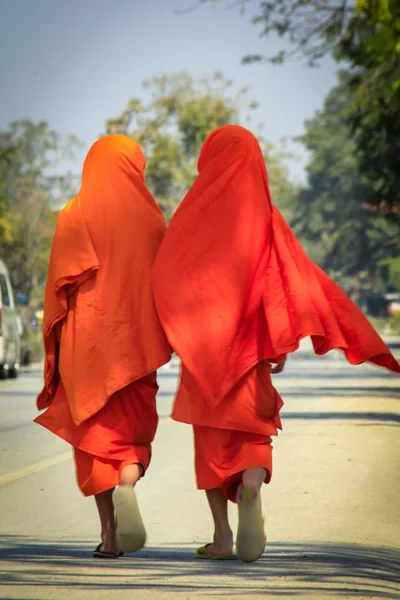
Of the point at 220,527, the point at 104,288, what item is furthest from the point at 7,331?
the point at 220,527

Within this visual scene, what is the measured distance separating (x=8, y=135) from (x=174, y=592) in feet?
251

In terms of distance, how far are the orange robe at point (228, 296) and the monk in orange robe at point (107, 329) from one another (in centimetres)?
16

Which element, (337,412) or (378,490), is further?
(337,412)

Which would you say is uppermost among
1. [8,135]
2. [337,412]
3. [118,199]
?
[8,135]

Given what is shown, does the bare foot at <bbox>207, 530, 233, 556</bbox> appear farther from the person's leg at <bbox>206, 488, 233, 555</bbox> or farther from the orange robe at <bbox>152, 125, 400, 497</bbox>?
the orange robe at <bbox>152, 125, 400, 497</bbox>

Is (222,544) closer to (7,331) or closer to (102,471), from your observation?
(102,471)

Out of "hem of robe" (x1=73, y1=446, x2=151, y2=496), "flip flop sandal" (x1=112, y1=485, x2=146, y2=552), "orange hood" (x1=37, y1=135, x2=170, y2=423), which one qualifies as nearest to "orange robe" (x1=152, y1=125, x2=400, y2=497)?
"orange hood" (x1=37, y1=135, x2=170, y2=423)

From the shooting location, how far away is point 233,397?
6.29 metres

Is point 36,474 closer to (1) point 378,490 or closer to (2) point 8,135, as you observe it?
(1) point 378,490

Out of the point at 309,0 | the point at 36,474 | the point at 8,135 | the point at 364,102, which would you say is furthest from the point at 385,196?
the point at 8,135

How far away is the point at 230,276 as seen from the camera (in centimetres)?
632

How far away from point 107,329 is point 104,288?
7.5 inches

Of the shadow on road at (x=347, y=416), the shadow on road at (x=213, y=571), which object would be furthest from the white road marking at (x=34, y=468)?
the shadow on road at (x=347, y=416)

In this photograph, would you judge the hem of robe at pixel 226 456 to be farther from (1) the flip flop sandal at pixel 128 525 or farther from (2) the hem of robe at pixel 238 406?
(1) the flip flop sandal at pixel 128 525
